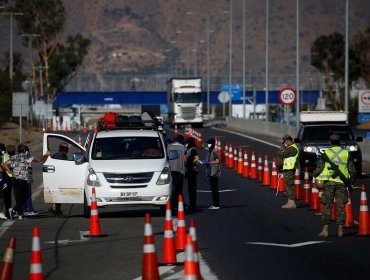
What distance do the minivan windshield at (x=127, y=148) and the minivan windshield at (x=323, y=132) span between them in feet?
41.4

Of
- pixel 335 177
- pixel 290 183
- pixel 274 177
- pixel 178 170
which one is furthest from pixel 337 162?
pixel 274 177

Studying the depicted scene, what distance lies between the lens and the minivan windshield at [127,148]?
2512cm

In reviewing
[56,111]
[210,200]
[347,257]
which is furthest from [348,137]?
[56,111]

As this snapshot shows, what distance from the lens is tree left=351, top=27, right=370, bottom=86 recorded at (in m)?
124

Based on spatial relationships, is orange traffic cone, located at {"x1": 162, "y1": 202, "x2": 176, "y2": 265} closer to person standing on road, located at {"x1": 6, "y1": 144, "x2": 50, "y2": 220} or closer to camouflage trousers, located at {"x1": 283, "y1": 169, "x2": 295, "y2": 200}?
person standing on road, located at {"x1": 6, "y1": 144, "x2": 50, "y2": 220}

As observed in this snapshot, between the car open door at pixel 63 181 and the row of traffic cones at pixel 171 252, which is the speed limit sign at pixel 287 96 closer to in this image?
the car open door at pixel 63 181

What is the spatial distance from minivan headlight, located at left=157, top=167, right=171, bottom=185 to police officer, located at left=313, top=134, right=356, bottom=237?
462 cm

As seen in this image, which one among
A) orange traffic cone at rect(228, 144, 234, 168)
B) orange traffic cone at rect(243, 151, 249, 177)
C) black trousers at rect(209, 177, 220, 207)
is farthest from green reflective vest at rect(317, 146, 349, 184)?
orange traffic cone at rect(228, 144, 234, 168)

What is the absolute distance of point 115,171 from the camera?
79.6 ft

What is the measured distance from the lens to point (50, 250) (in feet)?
62.9

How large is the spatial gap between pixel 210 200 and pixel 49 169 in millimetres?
5736

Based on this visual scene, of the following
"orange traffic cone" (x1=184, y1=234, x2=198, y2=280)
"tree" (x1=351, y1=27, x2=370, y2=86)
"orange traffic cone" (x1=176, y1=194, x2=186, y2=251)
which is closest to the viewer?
"orange traffic cone" (x1=184, y1=234, x2=198, y2=280)

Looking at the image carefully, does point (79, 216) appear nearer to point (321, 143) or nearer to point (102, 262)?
point (102, 262)

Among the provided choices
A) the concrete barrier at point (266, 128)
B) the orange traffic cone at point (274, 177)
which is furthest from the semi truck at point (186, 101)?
the orange traffic cone at point (274, 177)
